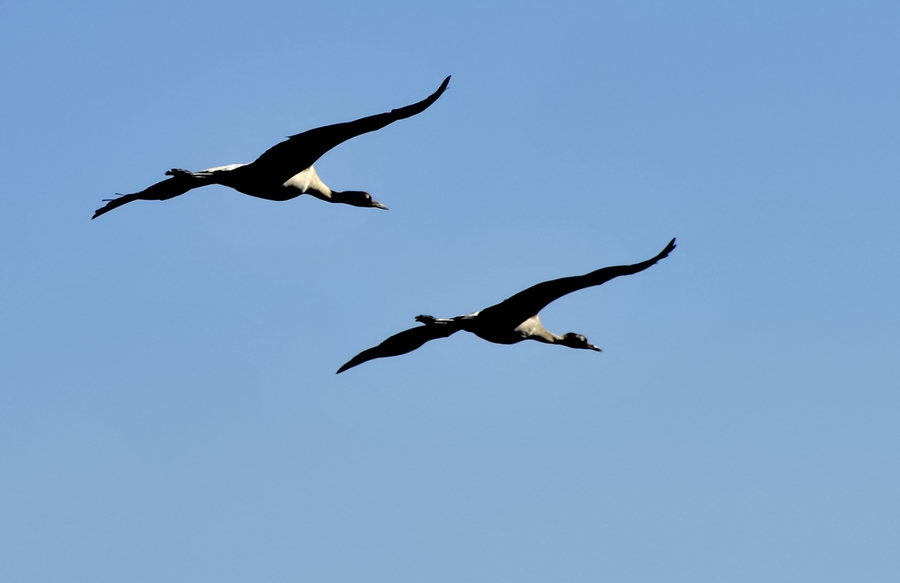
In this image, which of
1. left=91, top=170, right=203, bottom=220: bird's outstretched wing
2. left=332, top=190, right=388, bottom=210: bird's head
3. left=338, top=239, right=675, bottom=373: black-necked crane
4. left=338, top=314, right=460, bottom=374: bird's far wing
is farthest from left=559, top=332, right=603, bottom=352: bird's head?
left=91, top=170, right=203, bottom=220: bird's outstretched wing

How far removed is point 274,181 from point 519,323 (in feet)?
17.2

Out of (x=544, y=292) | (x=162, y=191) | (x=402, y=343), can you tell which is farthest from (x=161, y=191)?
(x=544, y=292)

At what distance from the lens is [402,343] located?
2878 cm

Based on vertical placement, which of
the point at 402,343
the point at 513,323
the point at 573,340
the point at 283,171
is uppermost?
the point at 283,171

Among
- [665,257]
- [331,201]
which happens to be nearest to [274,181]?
[331,201]

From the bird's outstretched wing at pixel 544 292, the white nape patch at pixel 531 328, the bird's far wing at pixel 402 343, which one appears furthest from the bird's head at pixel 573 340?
the bird's far wing at pixel 402 343

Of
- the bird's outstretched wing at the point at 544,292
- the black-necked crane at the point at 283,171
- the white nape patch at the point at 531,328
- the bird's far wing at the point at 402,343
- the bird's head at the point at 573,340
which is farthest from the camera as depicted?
the bird's head at the point at 573,340

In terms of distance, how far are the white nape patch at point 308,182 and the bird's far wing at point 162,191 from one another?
1.92 meters

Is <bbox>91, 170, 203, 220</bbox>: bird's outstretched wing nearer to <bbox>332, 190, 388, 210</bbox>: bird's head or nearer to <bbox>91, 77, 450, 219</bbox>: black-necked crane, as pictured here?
<bbox>91, 77, 450, 219</bbox>: black-necked crane

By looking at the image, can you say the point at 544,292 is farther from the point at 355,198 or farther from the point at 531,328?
the point at 355,198

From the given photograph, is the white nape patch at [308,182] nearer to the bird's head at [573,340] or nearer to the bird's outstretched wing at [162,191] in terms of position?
the bird's outstretched wing at [162,191]

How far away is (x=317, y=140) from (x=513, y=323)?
4.86 metres

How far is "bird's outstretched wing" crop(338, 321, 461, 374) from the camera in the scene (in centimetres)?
2845

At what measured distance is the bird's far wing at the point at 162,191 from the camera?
1158 inches
